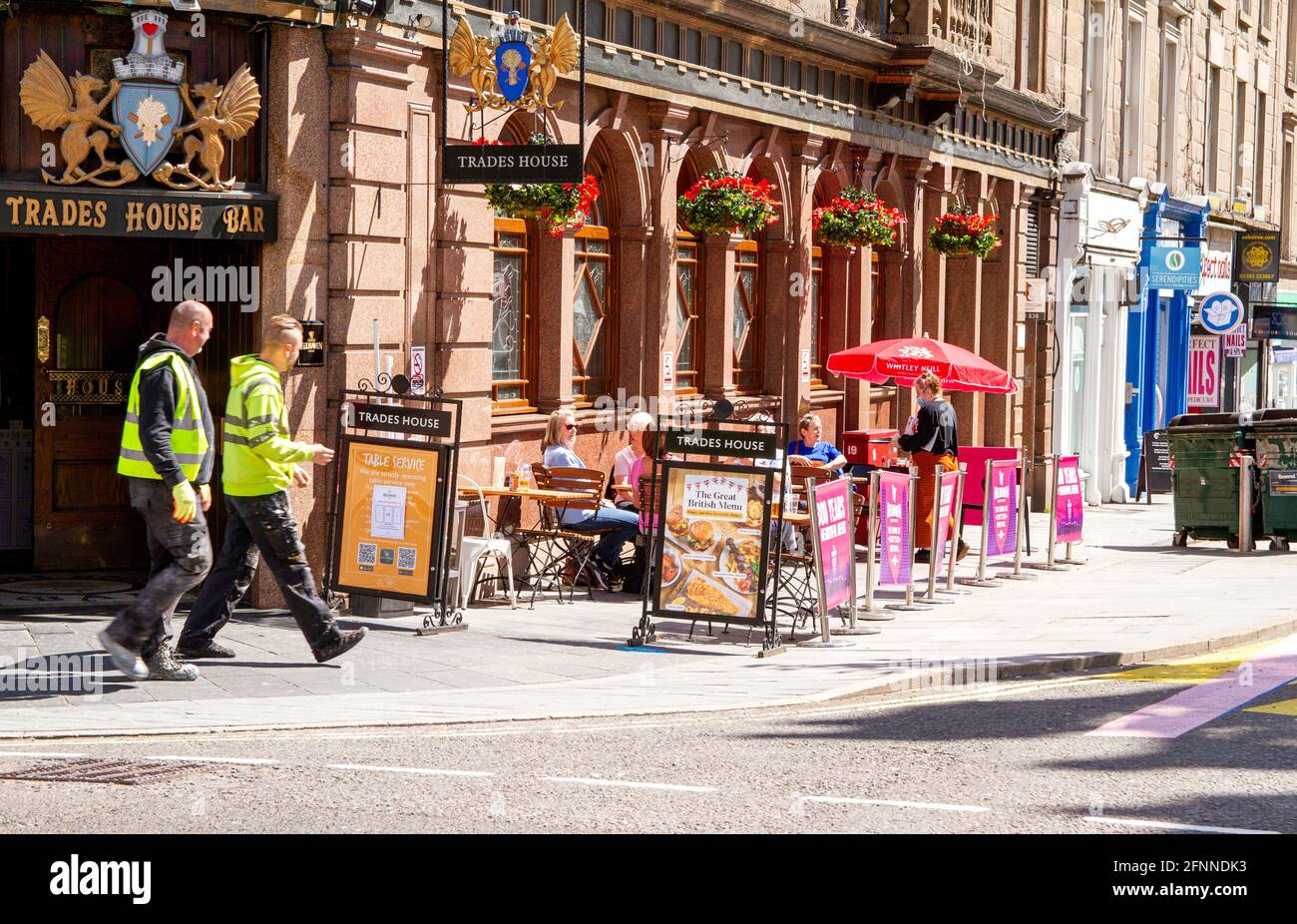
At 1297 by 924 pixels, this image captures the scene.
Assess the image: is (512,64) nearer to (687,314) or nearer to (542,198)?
(542,198)

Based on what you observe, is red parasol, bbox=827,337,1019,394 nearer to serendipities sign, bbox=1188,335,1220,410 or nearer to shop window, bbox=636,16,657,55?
shop window, bbox=636,16,657,55

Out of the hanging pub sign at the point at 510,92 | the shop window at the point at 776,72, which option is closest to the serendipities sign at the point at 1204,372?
the shop window at the point at 776,72

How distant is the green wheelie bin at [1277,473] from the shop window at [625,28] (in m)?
8.65

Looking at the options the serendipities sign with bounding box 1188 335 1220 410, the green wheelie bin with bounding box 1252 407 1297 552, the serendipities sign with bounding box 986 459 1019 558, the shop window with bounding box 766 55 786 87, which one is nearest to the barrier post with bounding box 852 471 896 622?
the serendipities sign with bounding box 986 459 1019 558

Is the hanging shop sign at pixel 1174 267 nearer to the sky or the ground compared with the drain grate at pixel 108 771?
nearer to the sky

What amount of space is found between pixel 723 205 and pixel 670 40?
1646 millimetres

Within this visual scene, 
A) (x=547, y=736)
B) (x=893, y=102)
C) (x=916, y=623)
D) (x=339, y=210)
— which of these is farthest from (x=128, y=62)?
(x=893, y=102)

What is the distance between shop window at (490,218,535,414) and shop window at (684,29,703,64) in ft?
Result: 9.79

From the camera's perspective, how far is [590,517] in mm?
15227

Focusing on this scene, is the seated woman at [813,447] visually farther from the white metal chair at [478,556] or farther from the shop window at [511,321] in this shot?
the white metal chair at [478,556]

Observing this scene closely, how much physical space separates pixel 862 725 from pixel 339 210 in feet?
20.0

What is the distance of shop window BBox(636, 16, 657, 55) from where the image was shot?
56.6ft

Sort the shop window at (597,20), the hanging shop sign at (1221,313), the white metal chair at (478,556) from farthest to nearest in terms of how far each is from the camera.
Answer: the hanging shop sign at (1221,313) → the shop window at (597,20) → the white metal chair at (478,556)

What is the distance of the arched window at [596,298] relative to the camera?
17.3 m
